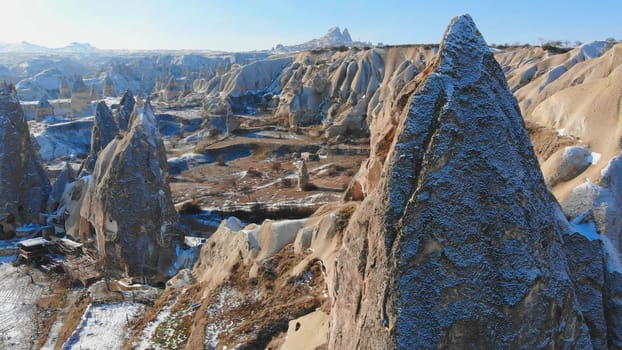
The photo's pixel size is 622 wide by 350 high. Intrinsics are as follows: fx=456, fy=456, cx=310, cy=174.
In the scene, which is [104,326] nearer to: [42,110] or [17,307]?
[17,307]

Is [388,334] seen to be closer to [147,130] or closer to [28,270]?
[147,130]

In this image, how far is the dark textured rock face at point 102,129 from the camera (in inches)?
1038

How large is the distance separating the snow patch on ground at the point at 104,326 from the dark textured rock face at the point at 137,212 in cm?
236

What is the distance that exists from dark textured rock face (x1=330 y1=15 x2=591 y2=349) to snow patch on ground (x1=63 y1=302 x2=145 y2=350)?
320 inches

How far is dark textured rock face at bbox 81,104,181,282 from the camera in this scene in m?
15.1

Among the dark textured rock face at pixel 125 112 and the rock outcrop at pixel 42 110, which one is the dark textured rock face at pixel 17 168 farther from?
the rock outcrop at pixel 42 110

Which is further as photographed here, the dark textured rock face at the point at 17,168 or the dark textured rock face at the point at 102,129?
the dark textured rock face at the point at 102,129

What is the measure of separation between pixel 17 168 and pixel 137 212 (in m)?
10.9

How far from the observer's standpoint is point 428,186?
5.18 metres

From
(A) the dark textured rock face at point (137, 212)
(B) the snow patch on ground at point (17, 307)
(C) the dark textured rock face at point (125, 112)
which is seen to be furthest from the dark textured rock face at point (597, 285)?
(C) the dark textured rock face at point (125, 112)

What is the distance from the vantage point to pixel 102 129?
26531 millimetres

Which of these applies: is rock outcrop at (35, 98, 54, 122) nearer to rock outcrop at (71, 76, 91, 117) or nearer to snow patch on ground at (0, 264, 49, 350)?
rock outcrop at (71, 76, 91, 117)

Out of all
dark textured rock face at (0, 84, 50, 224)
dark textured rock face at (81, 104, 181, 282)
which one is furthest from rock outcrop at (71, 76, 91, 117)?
dark textured rock face at (81, 104, 181, 282)

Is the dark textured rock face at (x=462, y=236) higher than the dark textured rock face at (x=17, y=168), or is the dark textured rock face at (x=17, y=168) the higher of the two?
the dark textured rock face at (x=462, y=236)
